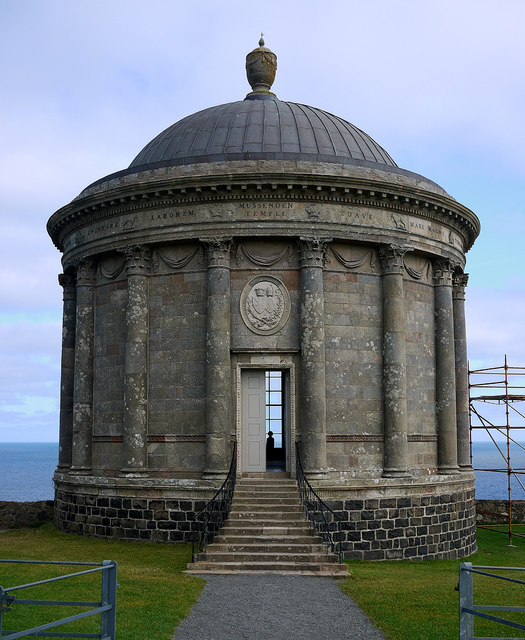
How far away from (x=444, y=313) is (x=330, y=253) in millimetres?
4234

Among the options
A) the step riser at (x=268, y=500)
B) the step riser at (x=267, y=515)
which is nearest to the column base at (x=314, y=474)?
the step riser at (x=268, y=500)

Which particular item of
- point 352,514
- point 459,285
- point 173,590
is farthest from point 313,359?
point 173,590

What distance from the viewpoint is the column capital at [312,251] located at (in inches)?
758

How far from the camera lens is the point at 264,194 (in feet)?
63.1

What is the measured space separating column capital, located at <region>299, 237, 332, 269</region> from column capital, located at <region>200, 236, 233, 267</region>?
1814mm

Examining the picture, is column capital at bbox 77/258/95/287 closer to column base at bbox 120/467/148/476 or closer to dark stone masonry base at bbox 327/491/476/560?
column base at bbox 120/467/148/476

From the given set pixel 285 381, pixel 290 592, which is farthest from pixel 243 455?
pixel 290 592

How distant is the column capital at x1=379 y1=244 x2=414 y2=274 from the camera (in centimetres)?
2008

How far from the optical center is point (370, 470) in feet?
63.5

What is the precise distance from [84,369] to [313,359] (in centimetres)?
676

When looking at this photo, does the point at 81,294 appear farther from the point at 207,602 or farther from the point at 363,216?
the point at 207,602

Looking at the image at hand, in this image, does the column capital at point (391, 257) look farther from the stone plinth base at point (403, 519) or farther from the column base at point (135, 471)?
the column base at point (135, 471)

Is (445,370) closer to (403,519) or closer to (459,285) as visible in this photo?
(459,285)

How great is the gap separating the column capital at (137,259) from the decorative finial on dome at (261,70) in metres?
8.25
